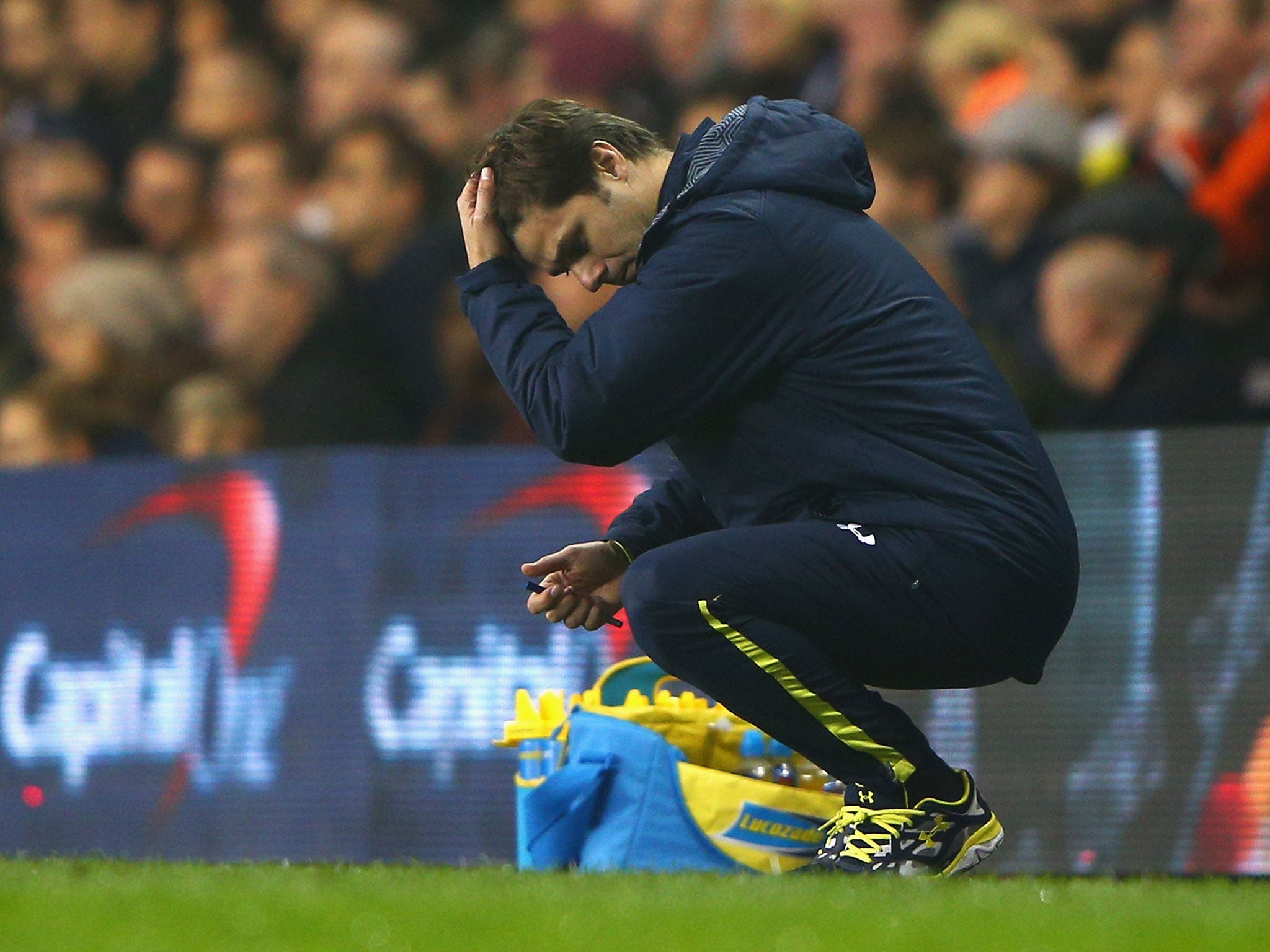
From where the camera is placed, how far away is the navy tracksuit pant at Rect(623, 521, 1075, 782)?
124 inches

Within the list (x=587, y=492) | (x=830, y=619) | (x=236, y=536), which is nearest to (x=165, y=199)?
(x=236, y=536)

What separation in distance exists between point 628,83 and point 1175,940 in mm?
4454

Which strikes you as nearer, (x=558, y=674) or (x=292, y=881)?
(x=292, y=881)

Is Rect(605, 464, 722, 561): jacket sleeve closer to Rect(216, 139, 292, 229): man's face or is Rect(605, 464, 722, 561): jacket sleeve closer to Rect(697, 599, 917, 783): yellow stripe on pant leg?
Rect(697, 599, 917, 783): yellow stripe on pant leg

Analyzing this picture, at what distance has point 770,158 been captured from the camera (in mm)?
3232

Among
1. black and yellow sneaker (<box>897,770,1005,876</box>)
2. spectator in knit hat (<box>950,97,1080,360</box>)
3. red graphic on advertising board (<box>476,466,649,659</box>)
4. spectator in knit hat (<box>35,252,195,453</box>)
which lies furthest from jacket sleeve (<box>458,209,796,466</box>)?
spectator in knit hat (<box>35,252,195,453</box>)

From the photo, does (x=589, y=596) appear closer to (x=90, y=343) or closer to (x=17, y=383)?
(x=90, y=343)

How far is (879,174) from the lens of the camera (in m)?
5.57

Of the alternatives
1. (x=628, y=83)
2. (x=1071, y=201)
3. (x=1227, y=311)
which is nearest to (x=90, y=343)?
(x=628, y=83)

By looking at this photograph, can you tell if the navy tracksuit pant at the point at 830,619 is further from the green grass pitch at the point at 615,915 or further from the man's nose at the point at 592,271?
the man's nose at the point at 592,271

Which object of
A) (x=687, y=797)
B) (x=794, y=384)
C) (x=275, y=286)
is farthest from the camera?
(x=275, y=286)

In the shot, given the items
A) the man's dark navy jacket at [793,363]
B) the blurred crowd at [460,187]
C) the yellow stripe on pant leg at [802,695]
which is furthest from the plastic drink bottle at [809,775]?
the blurred crowd at [460,187]

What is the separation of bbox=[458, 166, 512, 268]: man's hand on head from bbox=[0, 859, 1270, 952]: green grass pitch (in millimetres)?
1070

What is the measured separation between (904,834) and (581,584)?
0.76 meters
